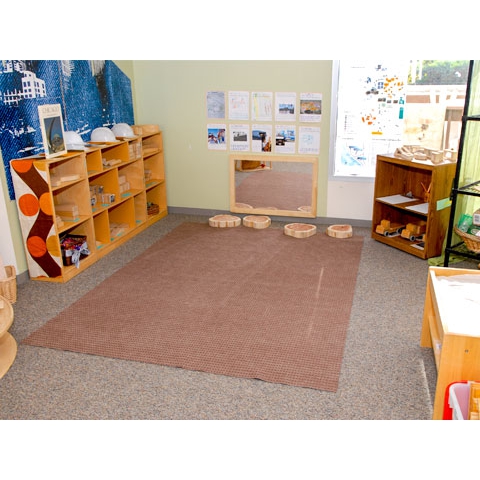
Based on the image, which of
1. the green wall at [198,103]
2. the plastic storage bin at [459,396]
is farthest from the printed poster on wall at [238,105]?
the plastic storage bin at [459,396]

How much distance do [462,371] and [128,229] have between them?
3958 mm

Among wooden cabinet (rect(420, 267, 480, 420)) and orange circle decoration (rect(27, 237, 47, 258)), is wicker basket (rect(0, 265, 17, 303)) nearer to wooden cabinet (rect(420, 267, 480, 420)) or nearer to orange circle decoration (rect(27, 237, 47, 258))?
orange circle decoration (rect(27, 237, 47, 258))

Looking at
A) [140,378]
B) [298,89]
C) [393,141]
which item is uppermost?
[298,89]

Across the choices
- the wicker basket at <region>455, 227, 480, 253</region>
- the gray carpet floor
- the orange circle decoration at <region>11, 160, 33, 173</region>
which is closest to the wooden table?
the gray carpet floor

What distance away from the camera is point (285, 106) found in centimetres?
563

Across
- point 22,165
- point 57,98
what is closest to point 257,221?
point 57,98

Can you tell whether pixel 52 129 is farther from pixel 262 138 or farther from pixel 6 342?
pixel 262 138

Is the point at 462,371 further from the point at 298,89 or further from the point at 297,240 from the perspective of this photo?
the point at 298,89

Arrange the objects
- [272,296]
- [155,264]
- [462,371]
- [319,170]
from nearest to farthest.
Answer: [462,371], [272,296], [155,264], [319,170]

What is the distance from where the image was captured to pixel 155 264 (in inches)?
183

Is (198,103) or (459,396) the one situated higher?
(198,103)

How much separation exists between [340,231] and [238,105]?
193 centimetres

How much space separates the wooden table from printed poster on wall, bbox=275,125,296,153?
3.61m
